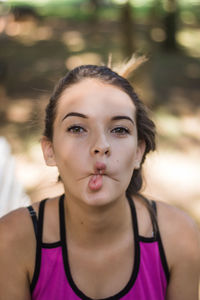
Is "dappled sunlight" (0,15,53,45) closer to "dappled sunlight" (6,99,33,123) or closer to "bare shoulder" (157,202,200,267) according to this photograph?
"dappled sunlight" (6,99,33,123)

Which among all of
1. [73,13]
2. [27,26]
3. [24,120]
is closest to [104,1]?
[73,13]

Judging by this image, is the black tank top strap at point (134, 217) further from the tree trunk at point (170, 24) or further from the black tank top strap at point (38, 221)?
the tree trunk at point (170, 24)

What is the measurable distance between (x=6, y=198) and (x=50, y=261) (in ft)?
2.50

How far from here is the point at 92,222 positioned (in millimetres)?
1680

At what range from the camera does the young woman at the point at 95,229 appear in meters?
1.56

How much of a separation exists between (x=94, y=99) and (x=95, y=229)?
0.54 m

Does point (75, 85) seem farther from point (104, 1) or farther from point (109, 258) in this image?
→ point (104, 1)

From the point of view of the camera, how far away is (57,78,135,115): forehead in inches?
61.8

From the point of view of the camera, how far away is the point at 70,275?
5.52ft

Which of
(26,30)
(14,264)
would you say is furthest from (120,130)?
(26,30)

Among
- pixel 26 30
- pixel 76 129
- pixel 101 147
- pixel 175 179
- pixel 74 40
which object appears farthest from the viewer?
pixel 26 30

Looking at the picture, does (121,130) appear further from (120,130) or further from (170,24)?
(170,24)

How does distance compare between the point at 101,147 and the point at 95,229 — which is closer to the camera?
the point at 101,147

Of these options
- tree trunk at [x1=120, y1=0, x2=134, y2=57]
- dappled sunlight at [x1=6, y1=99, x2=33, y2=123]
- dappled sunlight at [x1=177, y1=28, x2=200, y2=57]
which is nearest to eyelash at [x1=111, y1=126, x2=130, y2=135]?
dappled sunlight at [x1=6, y1=99, x2=33, y2=123]
